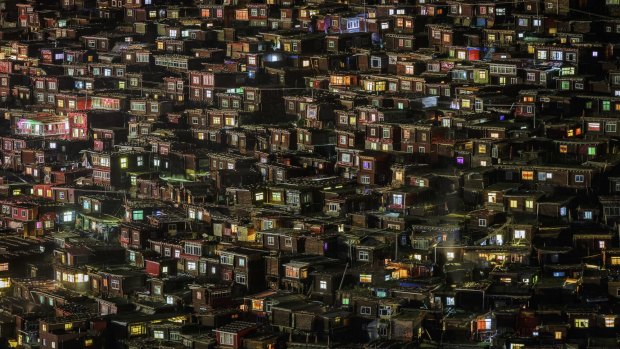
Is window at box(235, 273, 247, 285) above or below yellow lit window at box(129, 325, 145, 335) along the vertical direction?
above

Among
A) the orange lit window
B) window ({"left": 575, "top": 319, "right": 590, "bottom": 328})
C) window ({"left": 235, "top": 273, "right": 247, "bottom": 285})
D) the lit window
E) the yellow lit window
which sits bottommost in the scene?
the yellow lit window

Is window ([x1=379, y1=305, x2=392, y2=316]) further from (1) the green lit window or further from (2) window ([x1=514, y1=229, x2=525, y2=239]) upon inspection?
(1) the green lit window

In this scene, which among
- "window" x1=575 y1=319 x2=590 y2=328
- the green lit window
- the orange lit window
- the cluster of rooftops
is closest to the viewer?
"window" x1=575 y1=319 x2=590 y2=328

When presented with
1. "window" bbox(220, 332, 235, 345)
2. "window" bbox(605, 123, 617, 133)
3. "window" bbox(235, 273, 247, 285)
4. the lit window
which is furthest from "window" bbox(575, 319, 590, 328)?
"window" bbox(605, 123, 617, 133)

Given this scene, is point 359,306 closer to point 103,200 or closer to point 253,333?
point 253,333

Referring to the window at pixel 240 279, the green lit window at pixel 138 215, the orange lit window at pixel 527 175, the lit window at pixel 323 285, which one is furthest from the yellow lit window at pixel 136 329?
the orange lit window at pixel 527 175

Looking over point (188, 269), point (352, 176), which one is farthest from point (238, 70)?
point (188, 269)

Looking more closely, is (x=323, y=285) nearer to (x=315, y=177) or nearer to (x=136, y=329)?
(x=136, y=329)

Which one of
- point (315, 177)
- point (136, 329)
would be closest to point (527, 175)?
point (315, 177)
